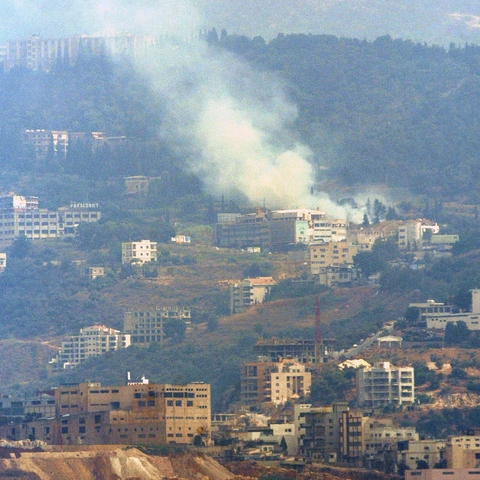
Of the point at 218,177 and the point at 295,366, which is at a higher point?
the point at 218,177

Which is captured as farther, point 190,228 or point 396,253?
point 190,228

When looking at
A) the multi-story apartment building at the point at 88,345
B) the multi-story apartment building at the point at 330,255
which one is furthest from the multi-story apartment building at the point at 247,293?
the multi-story apartment building at the point at 88,345

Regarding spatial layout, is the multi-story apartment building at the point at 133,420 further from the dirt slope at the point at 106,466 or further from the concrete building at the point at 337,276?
the concrete building at the point at 337,276

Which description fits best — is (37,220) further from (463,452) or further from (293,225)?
(463,452)

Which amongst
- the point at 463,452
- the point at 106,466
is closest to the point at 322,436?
the point at 463,452

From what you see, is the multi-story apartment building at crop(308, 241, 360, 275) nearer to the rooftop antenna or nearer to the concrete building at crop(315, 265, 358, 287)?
the concrete building at crop(315, 265, 358, 287)

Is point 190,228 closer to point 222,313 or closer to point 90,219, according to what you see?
point 90,219

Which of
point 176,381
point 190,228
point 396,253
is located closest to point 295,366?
point 176,381

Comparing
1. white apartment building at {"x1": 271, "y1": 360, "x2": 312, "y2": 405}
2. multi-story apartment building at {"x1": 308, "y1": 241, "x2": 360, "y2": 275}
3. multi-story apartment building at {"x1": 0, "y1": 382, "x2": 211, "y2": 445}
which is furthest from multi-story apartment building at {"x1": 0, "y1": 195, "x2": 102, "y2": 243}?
multi-story apartment building at {"x1": 0, "y1": 382, "x2": 211, "y2": 445}
